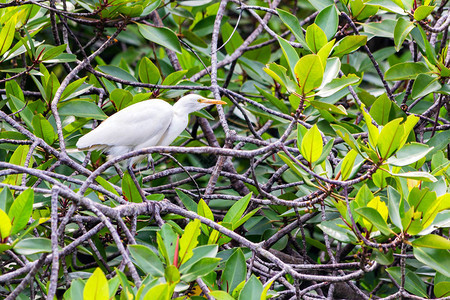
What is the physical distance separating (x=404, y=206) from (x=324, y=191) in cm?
31

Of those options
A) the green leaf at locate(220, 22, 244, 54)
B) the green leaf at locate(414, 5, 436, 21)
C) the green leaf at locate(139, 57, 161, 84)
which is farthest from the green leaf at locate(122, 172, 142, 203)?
the green leaf at locate(220, 22, 244, 54)

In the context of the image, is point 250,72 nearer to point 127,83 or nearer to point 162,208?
point 127,83

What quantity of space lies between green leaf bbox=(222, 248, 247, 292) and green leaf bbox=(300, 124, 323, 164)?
0.45m

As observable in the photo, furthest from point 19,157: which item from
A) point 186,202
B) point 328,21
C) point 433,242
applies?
point 433,242

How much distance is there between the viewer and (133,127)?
3.27 metres

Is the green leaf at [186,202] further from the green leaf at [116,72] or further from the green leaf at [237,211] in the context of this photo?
the green leaf at [116,72]

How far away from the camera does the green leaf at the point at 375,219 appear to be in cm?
191

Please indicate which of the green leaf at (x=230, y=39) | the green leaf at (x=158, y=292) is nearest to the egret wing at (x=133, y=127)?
the green leaf at (x=230, y=39)

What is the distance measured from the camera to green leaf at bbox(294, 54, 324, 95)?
83.4 inches

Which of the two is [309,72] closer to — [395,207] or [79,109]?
[395,207]

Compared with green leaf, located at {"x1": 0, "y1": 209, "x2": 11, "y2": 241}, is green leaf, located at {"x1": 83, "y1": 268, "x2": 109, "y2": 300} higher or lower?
lower

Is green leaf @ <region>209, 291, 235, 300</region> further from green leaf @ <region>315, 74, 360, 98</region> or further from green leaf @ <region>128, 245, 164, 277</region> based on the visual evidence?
green leaf @ <region>315, 74, 360, 98</region>

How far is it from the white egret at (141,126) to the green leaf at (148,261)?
131cm

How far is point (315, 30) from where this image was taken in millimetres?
2449
